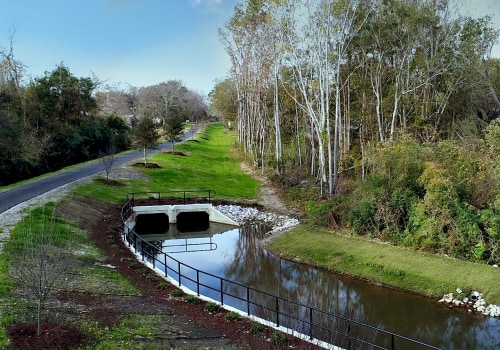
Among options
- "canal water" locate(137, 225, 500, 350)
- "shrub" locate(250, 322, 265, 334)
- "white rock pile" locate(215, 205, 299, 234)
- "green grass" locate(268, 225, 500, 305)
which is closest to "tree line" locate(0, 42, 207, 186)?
"white rock pile" locate(215, 205, 299, 234)

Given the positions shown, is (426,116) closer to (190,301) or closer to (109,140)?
(190,301)

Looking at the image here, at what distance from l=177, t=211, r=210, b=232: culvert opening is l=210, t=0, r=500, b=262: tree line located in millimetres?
7218

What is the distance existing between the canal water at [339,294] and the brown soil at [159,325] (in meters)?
3.13

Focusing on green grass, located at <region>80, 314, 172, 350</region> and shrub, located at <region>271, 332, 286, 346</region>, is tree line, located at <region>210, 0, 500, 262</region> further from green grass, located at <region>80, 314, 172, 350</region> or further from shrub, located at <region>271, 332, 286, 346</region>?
green grass, located at <region>80, 314, 172, 350</region>

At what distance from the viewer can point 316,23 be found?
28.2 metres

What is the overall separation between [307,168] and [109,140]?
935 inches

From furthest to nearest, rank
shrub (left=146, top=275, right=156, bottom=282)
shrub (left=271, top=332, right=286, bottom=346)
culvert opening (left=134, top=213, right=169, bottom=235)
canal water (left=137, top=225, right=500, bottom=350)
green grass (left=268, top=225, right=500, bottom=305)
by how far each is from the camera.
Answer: culvert opening (left=134, top=213, right=169, bottom=235) < green grass (left=268, top=225, right=500, bottom=305) < shrub (left=146, top=275, right=156, bottom=282) < canal water (left=137, top=225, right=500, bottom=350) < shrub (left=271, top=332, right=286, bottom=346)

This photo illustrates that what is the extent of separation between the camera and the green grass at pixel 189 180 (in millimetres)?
30045

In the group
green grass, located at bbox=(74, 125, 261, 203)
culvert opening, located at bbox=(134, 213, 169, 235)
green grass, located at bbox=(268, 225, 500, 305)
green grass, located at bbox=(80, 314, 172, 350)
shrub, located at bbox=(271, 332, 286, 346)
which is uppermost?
green grass, located at bbox=(74, 125, 261, 203)

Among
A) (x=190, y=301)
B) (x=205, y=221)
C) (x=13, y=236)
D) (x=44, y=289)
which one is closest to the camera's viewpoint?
(x=44, y=289)

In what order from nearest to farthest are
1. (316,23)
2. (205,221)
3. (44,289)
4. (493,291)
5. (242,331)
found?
(44,289), (242,331), (493,291), (316,23), (205,221)

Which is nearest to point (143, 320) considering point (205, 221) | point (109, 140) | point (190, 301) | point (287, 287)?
point (190, 301)

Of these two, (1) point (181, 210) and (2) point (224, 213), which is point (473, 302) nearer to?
(2) point (224, 213)

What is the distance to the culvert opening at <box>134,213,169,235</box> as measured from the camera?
27.9 metres
